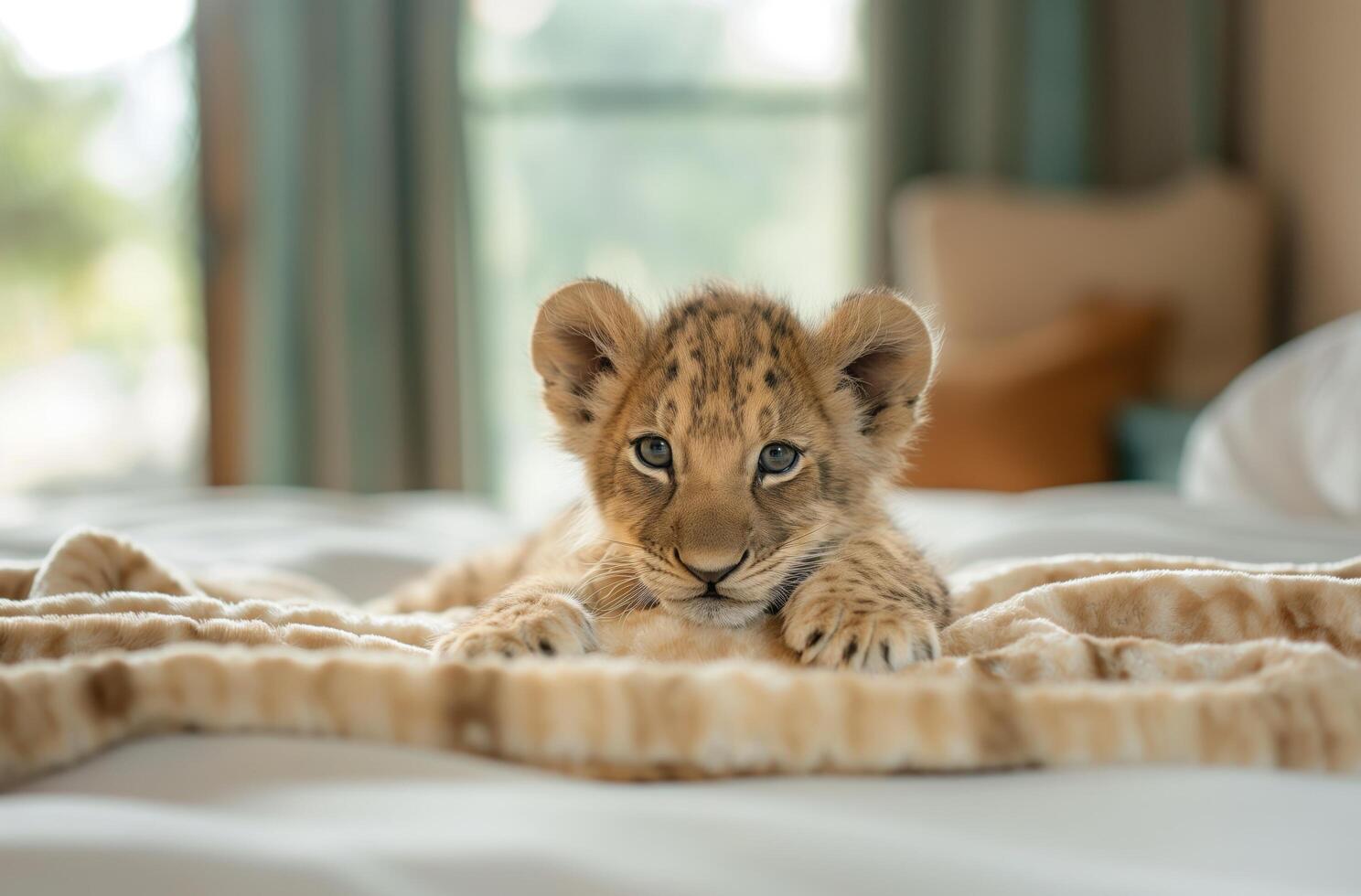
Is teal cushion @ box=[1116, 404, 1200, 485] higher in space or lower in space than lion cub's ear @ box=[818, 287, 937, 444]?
lower

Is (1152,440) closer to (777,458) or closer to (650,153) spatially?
(777,458)

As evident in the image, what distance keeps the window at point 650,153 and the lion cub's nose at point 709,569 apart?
357cm

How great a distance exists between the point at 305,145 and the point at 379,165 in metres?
0.31

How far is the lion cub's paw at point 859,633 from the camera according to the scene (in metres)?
1.03

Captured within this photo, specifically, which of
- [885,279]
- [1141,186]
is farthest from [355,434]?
[1141,186]

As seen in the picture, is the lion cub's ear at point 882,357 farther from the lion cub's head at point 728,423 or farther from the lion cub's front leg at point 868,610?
the lion cub's front leg at point 868,610

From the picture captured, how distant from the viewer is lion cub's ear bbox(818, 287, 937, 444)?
142 centimetres

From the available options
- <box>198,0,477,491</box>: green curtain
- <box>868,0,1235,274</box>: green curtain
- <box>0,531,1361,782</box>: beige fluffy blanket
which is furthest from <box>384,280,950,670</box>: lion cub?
<box>868,0,1235,274</box>: green curtain

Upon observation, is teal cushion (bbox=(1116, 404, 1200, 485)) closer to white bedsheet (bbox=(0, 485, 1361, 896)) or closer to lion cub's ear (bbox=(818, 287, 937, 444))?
lion cub's ear (bbox=(818, 287, 937, 444))

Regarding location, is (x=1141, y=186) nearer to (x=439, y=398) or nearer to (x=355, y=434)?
(x=439, y=398)

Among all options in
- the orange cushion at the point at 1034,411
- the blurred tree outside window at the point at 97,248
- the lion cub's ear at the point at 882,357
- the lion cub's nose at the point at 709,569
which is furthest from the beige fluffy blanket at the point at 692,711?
the blurred tree outside window at the point at 97,248

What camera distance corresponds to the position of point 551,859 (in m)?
0.67

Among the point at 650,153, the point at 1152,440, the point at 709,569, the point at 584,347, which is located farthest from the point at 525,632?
the point at 650,153

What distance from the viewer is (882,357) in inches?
58.2
